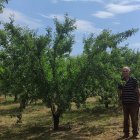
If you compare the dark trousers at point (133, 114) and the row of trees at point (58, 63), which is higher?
the row of trees at point (58, 63)

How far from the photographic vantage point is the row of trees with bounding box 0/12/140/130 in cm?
1319

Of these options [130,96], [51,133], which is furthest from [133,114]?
[51,133]

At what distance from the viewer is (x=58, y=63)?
44.9 ft

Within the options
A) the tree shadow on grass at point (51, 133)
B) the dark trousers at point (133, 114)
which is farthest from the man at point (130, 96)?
the tree shadow on grass at point (51, 133)

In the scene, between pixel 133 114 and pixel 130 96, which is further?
pixel 133 114

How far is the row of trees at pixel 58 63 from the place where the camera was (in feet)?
43.3

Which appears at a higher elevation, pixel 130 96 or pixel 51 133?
pixel 130 96

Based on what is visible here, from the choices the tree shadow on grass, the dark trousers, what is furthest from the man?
the tree shadow on grass

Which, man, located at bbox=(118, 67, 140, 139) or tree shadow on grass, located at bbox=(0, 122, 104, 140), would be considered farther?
tree shadow on grass, located at bbox=(0, 122, 104, 140)

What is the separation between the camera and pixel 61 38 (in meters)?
13.5

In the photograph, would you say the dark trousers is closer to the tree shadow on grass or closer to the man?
the man

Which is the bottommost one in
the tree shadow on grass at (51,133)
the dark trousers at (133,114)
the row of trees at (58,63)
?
the tree shadow on grass at (51,133)

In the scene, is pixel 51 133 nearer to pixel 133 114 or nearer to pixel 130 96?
pixel 133 114

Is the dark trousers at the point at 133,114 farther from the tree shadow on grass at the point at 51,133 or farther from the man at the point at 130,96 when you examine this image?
the tree shadow on grass at the point at 51,133
